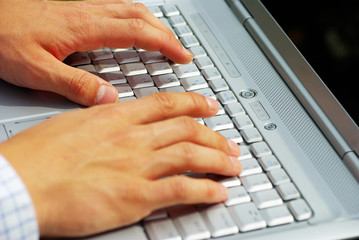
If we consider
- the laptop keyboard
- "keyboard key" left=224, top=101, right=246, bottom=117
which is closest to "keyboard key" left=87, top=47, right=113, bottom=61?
the laptop keyboard

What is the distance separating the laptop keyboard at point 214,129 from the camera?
58 centimetres

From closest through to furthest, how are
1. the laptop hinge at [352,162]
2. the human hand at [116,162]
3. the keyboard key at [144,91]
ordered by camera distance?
the human hand at [116,162], the laptop hinge at [352,162], the keyboard key at [144,91]

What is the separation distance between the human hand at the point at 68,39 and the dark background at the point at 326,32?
0.24m

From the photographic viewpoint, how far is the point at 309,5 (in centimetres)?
96

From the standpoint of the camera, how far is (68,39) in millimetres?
776

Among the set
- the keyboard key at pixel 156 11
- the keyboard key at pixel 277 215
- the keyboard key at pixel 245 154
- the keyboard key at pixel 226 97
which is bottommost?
the keyboard key at pixel 277 215

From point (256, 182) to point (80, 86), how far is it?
271 mm

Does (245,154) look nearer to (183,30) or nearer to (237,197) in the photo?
(237,197)

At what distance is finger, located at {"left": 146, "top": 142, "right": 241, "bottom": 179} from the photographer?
0.61 meters

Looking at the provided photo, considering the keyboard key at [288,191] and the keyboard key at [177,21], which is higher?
the keyboard key at [177,21]

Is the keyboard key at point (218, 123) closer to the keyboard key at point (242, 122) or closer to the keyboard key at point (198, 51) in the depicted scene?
the keyboard key at point (242, 122)

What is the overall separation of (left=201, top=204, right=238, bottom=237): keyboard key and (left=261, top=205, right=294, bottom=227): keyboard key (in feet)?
0.13

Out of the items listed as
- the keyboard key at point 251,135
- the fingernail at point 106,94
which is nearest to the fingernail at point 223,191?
the keyboard key at point 251,135

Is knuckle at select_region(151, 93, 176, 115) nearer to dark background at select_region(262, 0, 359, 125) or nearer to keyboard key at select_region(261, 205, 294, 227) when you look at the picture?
keyboard key at select_region(261, 205, 294, 227)
